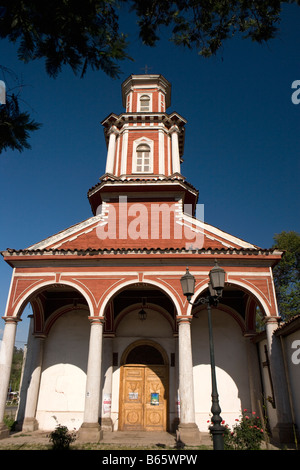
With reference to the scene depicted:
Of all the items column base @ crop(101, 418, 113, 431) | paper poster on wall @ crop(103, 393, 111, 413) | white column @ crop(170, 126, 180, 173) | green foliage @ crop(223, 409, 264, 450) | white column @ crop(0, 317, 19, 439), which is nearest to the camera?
green foliage @ crop(223, 409, 264, 450)

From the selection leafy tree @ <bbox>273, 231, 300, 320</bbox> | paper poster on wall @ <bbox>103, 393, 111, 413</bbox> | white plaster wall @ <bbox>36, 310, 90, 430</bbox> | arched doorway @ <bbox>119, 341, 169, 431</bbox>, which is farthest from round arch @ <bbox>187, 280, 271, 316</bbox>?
leafy tree @ <bbox>273, 231, 300, 320</bbox>

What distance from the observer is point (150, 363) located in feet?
44.1

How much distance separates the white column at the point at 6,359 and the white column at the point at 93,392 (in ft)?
8.70

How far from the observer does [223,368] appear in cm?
1290

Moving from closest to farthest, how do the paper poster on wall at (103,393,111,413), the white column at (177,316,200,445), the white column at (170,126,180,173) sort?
1. the white column at (177,316,200,445)
2. the paper poster on wall at (103,393,111,413)
3. the white column at (170,126,180,173)

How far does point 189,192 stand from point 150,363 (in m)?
8.19

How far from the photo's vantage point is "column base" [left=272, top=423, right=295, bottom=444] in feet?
29.8

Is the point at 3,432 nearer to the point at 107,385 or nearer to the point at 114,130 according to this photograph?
the point at 107,385

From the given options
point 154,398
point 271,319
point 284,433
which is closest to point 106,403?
point 154,398

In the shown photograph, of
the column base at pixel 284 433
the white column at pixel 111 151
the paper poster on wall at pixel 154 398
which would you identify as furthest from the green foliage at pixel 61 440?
the white column at pixel 111 151

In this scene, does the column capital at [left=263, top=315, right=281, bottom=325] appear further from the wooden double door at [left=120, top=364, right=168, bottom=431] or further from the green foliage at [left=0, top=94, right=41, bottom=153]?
the green foliage at [left=0, top=94, right=41, bottom=153]

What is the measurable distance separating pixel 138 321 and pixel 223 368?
4042mm

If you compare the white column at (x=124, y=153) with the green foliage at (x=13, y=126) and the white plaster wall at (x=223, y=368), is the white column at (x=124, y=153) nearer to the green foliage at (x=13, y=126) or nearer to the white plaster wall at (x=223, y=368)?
the white plaster wall at (x=223, y=368)

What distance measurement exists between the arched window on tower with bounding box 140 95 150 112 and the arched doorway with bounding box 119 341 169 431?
13.5m
